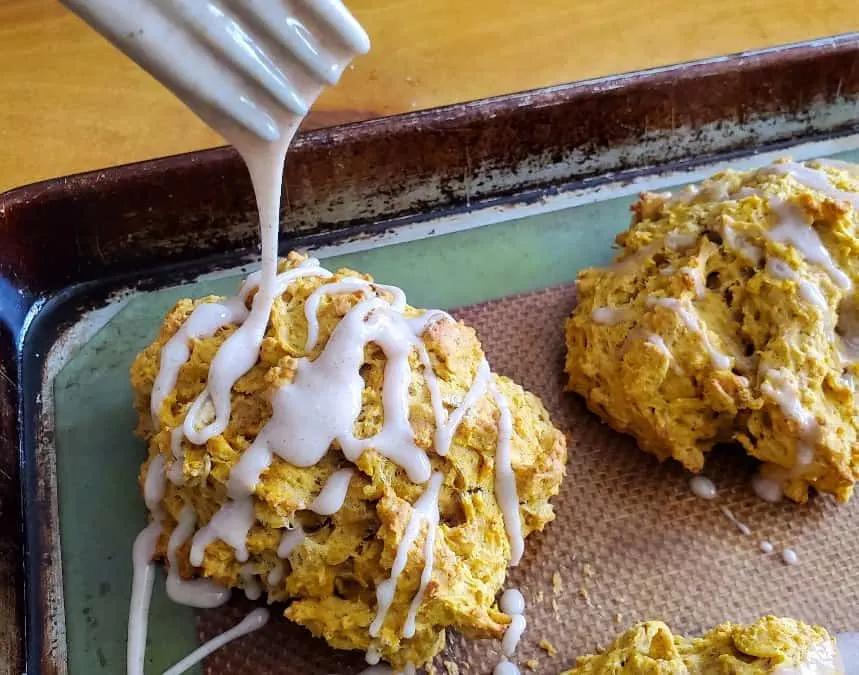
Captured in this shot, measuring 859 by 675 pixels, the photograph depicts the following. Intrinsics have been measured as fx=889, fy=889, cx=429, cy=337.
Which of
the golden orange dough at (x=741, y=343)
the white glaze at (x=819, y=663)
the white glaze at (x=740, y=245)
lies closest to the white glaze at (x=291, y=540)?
the golden orange dough at (x=741, y=343)

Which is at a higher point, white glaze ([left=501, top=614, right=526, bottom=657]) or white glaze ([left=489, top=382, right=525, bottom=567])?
white glaze ([left=489, top=382, right=525, bottom=567])

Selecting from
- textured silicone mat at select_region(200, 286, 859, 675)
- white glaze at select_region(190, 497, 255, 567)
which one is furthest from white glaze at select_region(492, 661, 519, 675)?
white glaze at select_region(190, 497, 255, 567)

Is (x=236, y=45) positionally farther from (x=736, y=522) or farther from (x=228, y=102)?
(x=736, y=522)

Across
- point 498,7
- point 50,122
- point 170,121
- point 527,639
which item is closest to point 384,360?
point 527,639

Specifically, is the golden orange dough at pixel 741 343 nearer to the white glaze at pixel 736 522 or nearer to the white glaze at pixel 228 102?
the white glaze at pixel 736 522

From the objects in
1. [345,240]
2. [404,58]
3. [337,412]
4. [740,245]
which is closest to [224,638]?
[337,412]

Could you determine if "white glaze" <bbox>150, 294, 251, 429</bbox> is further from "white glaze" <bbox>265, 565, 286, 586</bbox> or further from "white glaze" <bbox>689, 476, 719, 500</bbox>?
"white glaze" <bbox>689, 476, 719, 500</bbox>
